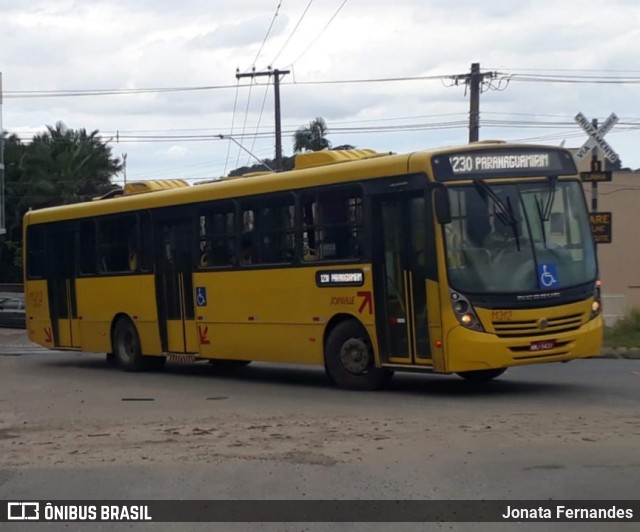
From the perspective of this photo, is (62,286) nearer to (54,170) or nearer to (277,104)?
(277,104)

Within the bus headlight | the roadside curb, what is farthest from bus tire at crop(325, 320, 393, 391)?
the roadside curb

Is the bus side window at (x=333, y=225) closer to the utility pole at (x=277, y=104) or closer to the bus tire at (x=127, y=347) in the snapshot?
the bus tire at (x=127, y=347)

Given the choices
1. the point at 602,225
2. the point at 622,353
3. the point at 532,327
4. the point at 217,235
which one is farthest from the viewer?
the point at 602,225

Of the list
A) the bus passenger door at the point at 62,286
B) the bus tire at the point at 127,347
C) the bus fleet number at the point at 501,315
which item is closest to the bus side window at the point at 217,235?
the bus tire at the point at 127,347

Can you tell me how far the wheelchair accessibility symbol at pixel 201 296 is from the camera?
58.6ft

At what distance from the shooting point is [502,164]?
13953 millimetres

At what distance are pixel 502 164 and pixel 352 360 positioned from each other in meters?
3.33

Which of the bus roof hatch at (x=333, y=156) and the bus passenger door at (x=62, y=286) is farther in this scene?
the bus passenger door at (x=62, y=286)

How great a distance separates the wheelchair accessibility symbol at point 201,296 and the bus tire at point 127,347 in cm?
237

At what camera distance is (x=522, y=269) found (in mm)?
13617

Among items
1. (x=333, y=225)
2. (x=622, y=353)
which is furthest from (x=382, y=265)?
(x=622, y=353)

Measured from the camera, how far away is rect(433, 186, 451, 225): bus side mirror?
1340cm

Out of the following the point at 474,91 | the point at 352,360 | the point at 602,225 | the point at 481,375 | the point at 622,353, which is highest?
the point at 474,91

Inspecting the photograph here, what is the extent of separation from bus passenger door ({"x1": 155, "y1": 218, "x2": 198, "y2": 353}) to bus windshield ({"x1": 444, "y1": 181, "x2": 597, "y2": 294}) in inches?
233
